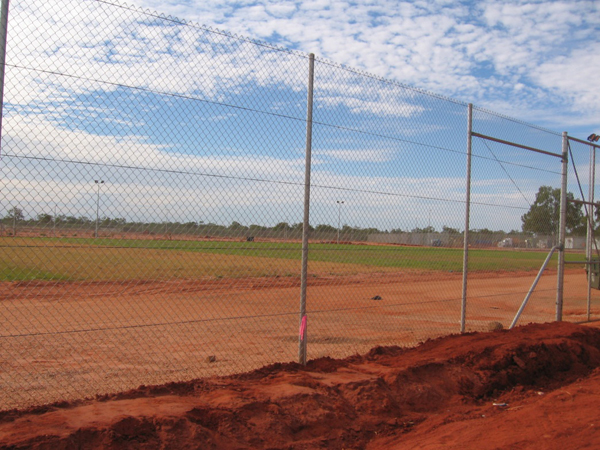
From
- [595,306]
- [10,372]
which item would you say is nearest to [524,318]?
[595,306]

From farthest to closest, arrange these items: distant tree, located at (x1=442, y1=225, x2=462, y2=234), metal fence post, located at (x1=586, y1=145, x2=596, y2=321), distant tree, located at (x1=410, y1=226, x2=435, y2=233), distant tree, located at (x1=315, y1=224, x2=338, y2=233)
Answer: metal fence post, located at (x1=586, y1=145, x2=596, y2=321)
distant tree, located at (x1=442, y1=225, x2=462, y2=234)
distant tree, located at (x1=410, y1=226, x2=435, y2=233)
distant tree, located at (x1=315, y1=224, x2=338, y2=233)

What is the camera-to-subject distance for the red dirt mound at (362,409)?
13.0 feet

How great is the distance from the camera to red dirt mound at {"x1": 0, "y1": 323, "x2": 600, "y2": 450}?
397 centimetres

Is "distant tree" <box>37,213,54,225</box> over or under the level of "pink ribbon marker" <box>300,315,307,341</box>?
over

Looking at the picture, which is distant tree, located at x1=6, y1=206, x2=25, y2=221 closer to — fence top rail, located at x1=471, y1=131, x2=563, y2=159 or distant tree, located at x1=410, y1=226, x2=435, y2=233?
distant tree, located at x1=410, y1=226, x2=435, y2=233

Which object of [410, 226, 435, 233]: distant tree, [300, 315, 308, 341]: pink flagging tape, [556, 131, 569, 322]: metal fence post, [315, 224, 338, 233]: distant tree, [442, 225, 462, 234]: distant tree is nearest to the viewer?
[300, 315, 308, 341]: pink flagging tape

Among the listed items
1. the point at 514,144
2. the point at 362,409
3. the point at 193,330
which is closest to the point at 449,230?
the point at 514,144

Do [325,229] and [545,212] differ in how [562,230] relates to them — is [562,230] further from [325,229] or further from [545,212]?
[325,229]

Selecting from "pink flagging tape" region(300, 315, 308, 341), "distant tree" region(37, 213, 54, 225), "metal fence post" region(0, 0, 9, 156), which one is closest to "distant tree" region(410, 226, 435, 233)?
"pink flagging tape" region(300, 315, 308, 341)

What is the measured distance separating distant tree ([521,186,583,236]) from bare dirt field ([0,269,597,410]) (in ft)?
4.12

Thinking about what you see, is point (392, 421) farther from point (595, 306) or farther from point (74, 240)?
point (595, 306)

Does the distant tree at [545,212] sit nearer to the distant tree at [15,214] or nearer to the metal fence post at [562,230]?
the metal fence post at [562,230]

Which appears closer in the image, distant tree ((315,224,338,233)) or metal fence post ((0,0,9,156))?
metal fence post ((0,0,9,156))

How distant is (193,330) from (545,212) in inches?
297
